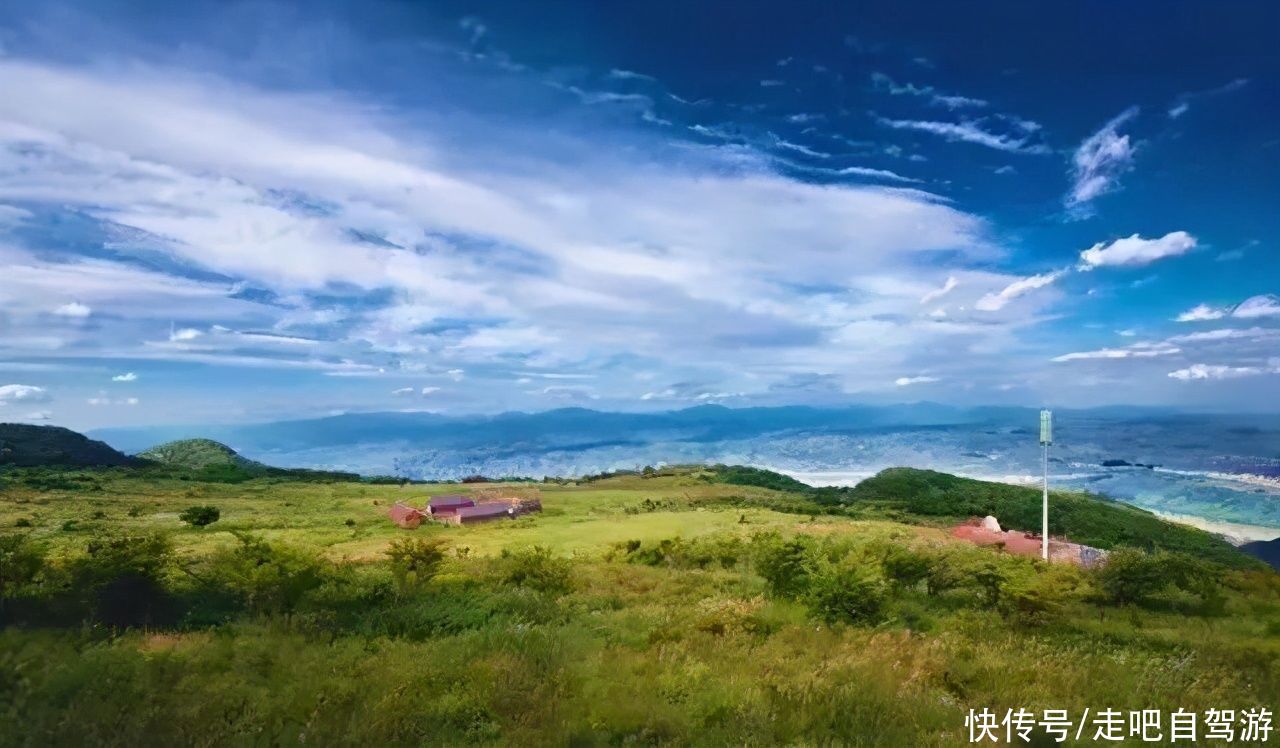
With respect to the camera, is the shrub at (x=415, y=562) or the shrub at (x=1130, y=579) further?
the shrub at (x=1130, y=579)

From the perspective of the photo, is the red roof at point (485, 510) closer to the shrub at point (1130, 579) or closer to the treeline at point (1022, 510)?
the treeline at point (1022, 510)

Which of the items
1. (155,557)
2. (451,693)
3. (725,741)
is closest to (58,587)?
(155,557)

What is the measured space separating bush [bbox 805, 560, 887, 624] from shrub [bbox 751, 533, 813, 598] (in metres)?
1.76

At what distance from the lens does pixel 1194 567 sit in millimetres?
22062

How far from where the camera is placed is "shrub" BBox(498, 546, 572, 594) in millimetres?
18125

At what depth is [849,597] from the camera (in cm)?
1482

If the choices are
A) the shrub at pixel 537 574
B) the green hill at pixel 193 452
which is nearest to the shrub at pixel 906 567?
the shrub at pixel 537 574

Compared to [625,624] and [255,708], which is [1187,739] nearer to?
[625,624]

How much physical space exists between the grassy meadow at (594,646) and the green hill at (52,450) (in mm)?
117821

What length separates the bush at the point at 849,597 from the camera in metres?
14.7

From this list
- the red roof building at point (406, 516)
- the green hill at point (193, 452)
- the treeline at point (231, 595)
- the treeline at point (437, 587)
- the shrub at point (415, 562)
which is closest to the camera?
the treeline at point (231, 595)

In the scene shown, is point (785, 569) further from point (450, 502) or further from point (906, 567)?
point (450, 502)

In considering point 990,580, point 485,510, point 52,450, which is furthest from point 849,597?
point 52,450

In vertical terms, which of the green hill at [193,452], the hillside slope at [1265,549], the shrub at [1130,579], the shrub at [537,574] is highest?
the shrub at [537,574]
